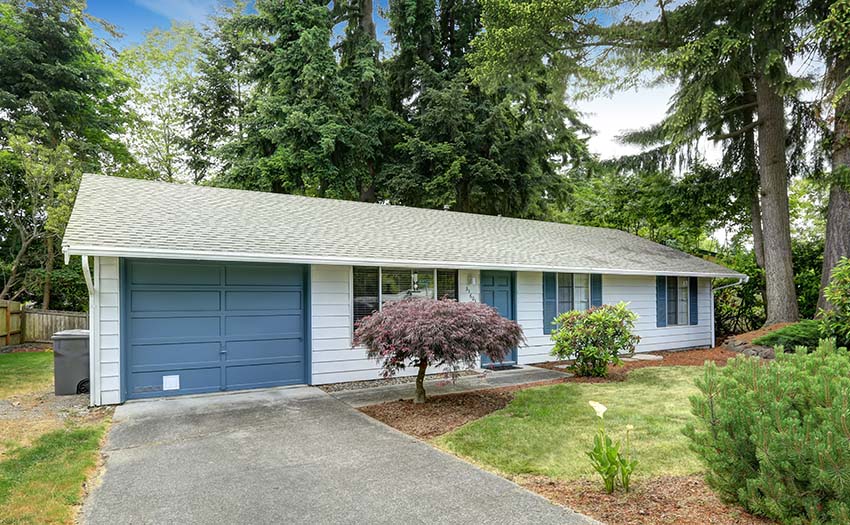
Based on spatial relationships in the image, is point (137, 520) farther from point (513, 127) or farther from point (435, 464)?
point (513, 127)

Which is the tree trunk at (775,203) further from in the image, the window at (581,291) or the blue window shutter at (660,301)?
the window at (581,291)

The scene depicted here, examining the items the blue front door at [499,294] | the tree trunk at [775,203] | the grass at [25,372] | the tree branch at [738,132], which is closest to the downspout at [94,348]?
the grass at [25,372]

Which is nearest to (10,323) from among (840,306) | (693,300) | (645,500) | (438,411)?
(438,411)

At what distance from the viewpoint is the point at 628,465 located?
3.71 meters

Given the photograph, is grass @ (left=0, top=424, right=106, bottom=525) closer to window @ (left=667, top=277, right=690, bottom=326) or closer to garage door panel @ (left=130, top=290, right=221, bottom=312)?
garage door panel @ (left=130, top=290, right=221, bottom=312)

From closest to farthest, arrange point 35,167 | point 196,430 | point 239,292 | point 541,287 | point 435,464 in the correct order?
point 435,464 → point 196,430 → point 239,292 → point 541,287 → point 35,167

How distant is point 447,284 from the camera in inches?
369

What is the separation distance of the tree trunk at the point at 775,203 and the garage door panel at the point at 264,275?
11.9 m

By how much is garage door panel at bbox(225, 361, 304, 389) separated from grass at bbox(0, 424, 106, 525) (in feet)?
6.93

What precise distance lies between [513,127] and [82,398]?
15.8 m

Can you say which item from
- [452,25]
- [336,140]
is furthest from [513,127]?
[336,140]

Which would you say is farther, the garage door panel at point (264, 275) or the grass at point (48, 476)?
the garage door panel at point (264, 275)

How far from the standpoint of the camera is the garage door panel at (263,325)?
741cm

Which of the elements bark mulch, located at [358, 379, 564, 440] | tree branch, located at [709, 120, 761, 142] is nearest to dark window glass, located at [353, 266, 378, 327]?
bark mulch, located at [358, 379, 564, 440]
